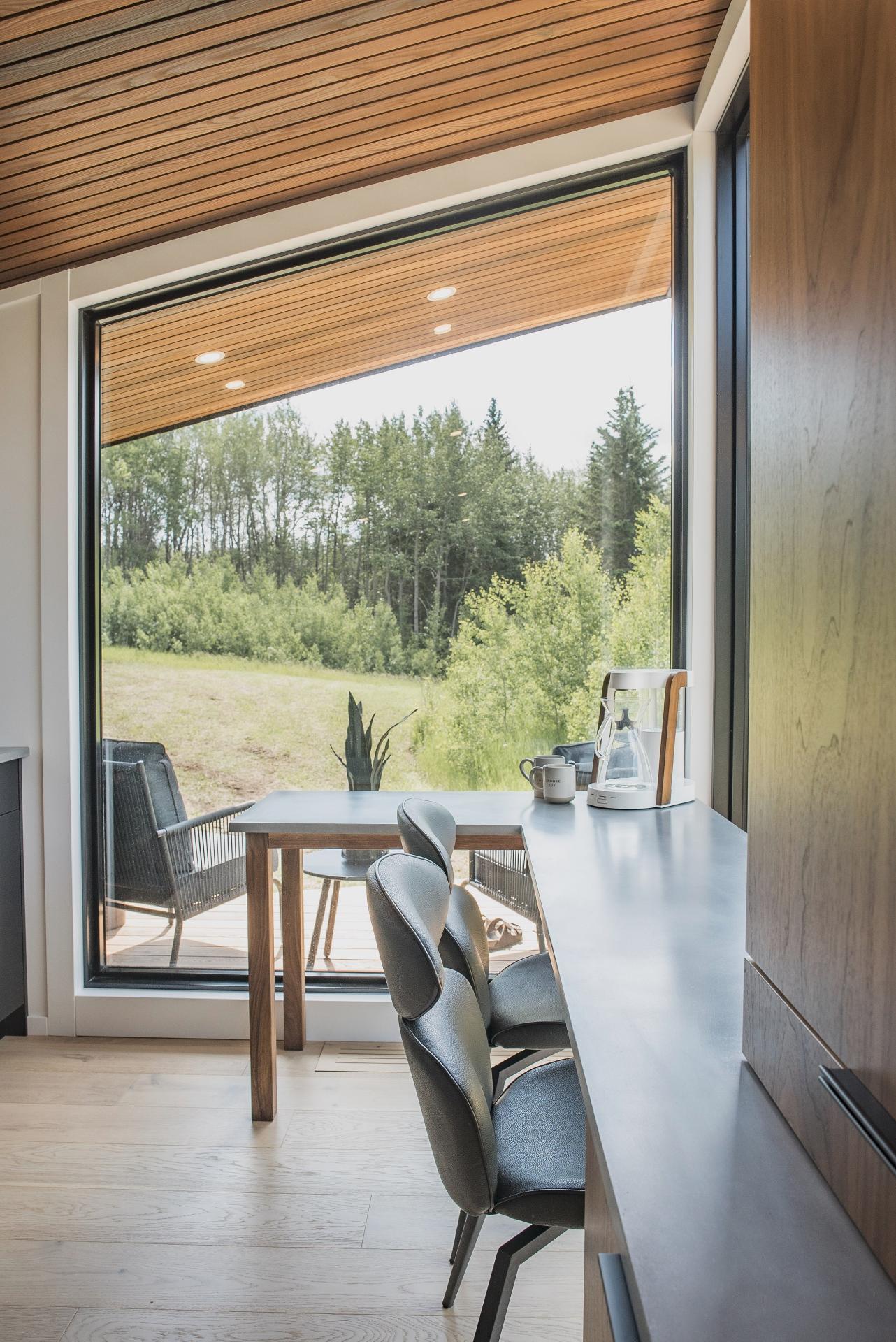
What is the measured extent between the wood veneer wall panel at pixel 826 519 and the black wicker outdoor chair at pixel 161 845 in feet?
8.53

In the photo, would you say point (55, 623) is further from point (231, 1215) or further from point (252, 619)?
point (231, 1215)

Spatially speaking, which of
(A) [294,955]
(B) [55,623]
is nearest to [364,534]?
(B) [55,623]

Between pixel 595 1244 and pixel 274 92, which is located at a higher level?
pixel 274 92

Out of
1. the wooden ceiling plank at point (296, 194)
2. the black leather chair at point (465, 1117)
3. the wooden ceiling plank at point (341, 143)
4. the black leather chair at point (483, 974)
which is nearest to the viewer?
the black leather chair at point (465, 1117)

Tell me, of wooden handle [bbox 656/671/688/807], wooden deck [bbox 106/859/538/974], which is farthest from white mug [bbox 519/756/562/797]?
wooden deck [bbox 106/859/538/974]

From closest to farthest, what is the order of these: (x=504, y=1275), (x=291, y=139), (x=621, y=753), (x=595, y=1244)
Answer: (x=595, y=1244) → (x=504, y=1275) → (x=621, y=753) → (x=291, y=139)

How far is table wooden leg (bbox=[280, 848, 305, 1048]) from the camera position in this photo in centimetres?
Answer: 298

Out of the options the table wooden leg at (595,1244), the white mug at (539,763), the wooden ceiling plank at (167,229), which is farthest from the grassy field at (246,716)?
the table wooden leg at (595,1244)

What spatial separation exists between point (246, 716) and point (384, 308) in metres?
1.49

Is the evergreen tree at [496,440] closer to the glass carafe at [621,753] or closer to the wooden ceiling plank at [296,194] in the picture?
the wooden ceiling plank at [296,194]

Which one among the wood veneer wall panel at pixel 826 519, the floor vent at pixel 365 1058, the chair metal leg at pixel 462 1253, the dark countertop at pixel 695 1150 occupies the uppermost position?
the wood veneer wall panel at pixel 826 519

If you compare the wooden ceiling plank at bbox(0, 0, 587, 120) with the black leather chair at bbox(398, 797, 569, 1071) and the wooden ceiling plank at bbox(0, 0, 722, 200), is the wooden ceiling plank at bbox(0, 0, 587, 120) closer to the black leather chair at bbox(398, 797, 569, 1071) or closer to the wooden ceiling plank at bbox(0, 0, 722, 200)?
the wooden ceiling plank at bbox(0, 0, 722, 200)

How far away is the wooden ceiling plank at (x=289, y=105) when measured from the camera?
94.1 inches

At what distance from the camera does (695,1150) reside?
2.51 ft
